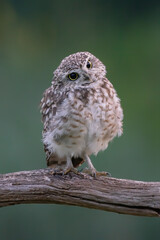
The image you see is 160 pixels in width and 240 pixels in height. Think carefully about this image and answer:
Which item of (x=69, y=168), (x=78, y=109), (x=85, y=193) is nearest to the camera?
(x=85, y=193)

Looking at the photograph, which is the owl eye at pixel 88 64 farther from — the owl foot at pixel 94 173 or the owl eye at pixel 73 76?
the owl foot at pixel 94 173

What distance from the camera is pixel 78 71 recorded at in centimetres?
294

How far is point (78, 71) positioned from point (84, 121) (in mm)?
319

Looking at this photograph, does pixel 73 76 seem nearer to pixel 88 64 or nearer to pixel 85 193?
pixel 88 64

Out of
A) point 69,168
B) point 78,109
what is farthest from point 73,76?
point 69,168

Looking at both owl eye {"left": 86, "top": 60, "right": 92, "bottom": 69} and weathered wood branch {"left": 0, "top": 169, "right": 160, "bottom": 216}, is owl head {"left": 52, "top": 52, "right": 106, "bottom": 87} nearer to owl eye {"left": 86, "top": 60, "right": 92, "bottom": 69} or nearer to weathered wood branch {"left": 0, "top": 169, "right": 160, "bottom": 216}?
owl eye {"left": 86, "top": 60, "right": 92, "bottom": 69}

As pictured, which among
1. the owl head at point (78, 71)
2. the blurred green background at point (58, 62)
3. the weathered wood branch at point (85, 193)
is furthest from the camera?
the blurred green background at point (58, 62)

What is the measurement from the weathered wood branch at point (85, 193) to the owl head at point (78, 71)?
0.63m

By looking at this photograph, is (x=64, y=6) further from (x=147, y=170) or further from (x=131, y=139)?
(x=147, y=170)

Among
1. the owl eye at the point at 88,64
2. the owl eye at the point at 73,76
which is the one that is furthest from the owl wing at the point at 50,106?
the owl eye at the point at 88,64

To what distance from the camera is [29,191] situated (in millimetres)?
2775

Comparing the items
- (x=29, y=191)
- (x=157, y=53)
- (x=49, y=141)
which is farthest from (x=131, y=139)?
(x=29, y=191)

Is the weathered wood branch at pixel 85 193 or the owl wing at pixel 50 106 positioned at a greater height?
the owl wing at pixel 50 106

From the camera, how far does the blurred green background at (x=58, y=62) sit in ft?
14.0
